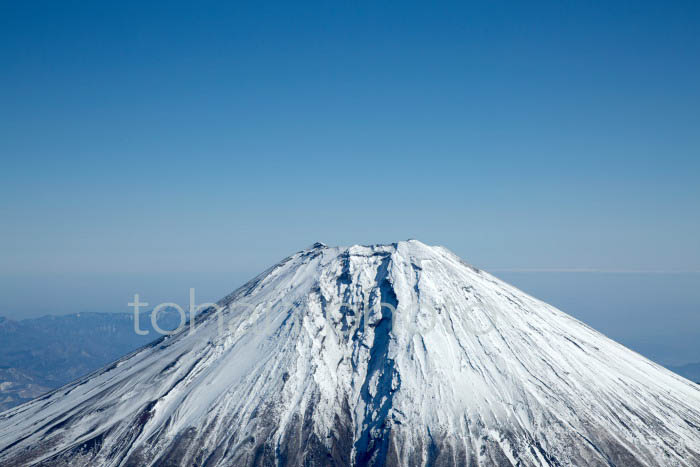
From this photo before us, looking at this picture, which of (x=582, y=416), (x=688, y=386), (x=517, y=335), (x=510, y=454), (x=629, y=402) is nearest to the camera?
(x=510, y=454)

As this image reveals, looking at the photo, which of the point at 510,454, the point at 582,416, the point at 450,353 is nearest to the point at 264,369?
the point at 450,353

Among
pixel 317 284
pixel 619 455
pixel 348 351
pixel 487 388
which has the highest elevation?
pixel 317 284

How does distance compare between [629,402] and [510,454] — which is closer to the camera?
[510,454]

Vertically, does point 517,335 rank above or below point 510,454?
above

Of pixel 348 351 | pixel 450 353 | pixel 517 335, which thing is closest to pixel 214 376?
pixel 348 351

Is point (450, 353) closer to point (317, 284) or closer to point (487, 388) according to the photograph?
point (487, 388)

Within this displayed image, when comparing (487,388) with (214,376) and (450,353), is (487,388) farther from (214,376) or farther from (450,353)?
(214,376)

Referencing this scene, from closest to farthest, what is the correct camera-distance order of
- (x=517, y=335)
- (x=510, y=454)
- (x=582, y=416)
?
1. (x=510, y=454)
2. (x=582, y=416)
3. (x=517, y=335)
